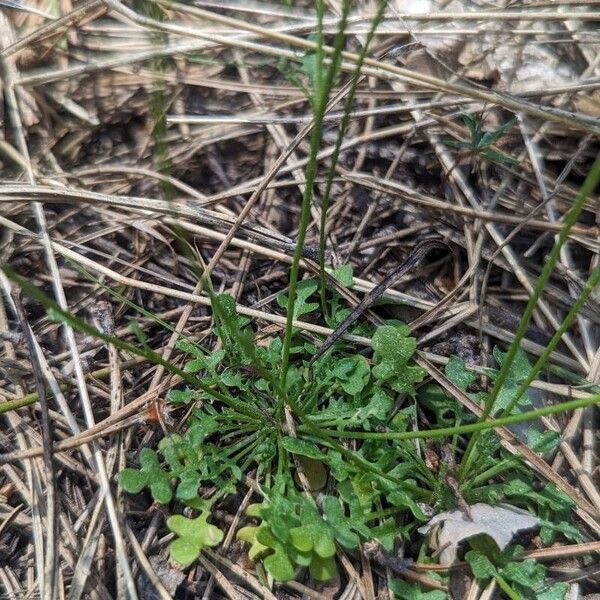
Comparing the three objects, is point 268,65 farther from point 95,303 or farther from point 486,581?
point 486,581

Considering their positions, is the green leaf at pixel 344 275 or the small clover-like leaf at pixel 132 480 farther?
the green leaf at pixel 344 275

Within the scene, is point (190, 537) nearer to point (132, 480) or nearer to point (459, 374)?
point (132, 480)

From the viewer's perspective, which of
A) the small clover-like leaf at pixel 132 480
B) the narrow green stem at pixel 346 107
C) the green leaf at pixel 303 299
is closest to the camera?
the narrow green stem at pixel 346 107

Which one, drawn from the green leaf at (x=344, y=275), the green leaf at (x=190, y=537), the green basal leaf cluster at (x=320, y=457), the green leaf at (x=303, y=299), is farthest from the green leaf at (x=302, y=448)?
the green leaf at (x=344, y=275)

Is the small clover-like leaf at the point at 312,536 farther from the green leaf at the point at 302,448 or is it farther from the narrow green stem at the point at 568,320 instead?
the narrow green stem at the point at 568,320

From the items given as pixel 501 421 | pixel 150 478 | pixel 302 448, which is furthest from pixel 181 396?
pixel 501 421

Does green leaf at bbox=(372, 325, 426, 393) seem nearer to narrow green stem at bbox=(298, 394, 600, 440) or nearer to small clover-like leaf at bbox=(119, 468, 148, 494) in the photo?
narrow green stem at bbox=(298, 394, 600, 440)
